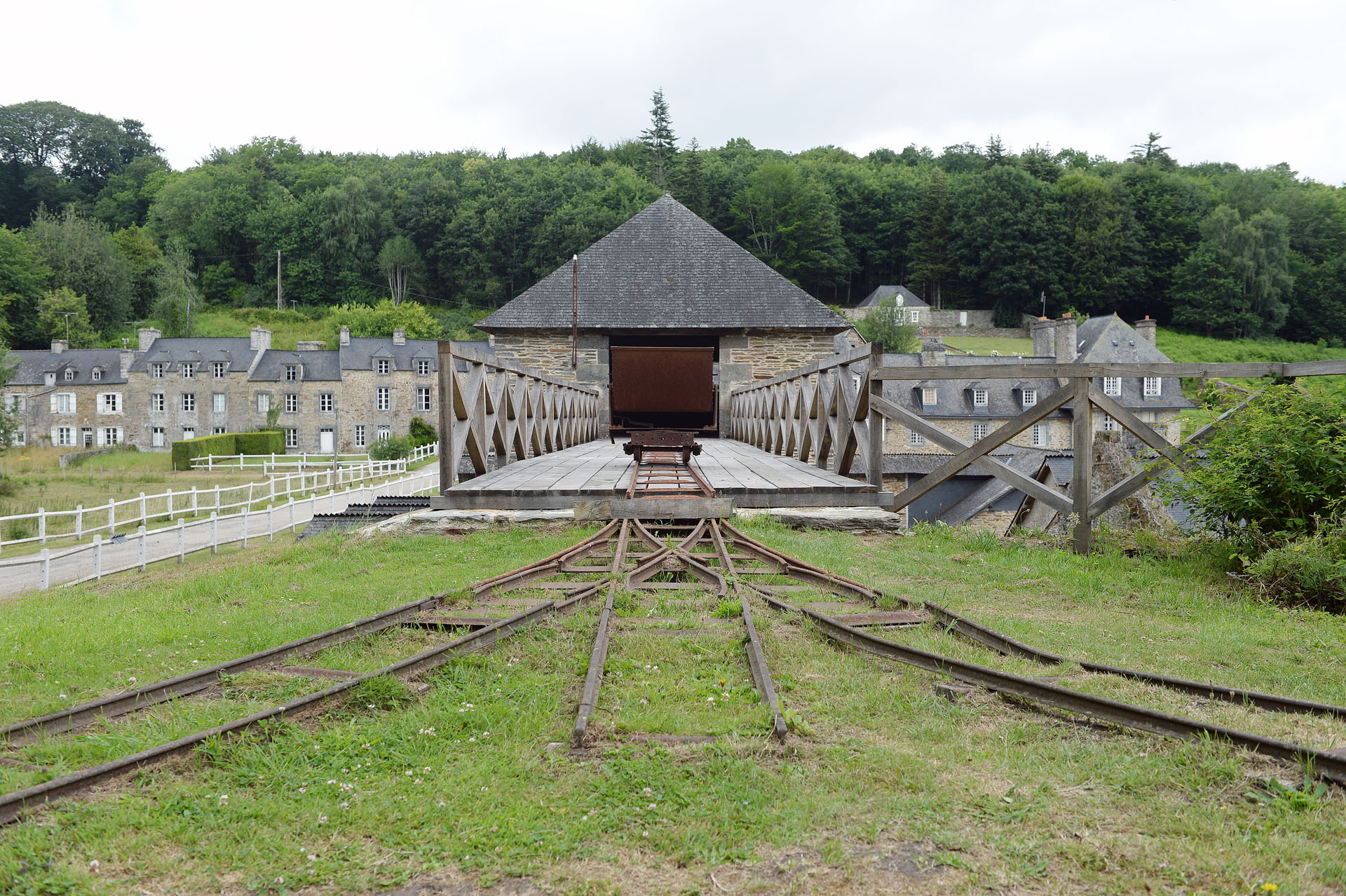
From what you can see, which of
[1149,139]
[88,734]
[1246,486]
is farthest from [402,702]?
[1149,139]

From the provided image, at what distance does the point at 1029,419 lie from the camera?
22.1ft

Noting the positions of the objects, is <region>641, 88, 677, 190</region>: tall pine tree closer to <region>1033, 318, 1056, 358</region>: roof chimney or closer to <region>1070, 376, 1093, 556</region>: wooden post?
<region>1033, 318, 1056, 358</region>: roof chimney

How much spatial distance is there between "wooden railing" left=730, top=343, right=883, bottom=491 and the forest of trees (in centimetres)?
5931

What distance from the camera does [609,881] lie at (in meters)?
1.90

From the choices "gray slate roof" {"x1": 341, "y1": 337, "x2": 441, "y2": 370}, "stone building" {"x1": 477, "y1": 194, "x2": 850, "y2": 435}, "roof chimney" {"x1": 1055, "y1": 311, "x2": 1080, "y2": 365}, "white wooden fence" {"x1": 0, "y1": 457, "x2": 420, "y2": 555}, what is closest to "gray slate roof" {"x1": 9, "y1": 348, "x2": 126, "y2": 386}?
"gray slate roof" {"x1": 341, "y1": 337, "x2": 441, "y2": 370}

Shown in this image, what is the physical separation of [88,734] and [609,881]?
198 cm

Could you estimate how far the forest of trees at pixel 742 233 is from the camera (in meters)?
70.8

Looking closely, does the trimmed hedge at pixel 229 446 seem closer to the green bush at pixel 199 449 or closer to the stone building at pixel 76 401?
the green bush at pixel 199 449

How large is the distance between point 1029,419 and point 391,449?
38.7m

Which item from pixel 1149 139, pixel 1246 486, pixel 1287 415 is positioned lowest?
pixel 1246 486

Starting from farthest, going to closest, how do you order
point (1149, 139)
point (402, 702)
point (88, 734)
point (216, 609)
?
point (1149, 139) < point (216, 609) < point (402, 702) < point (88, 734)

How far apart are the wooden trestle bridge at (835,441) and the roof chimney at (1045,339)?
41755mm

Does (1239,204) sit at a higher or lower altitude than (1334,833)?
higher

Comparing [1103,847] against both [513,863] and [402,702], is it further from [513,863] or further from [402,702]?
[402,702]
